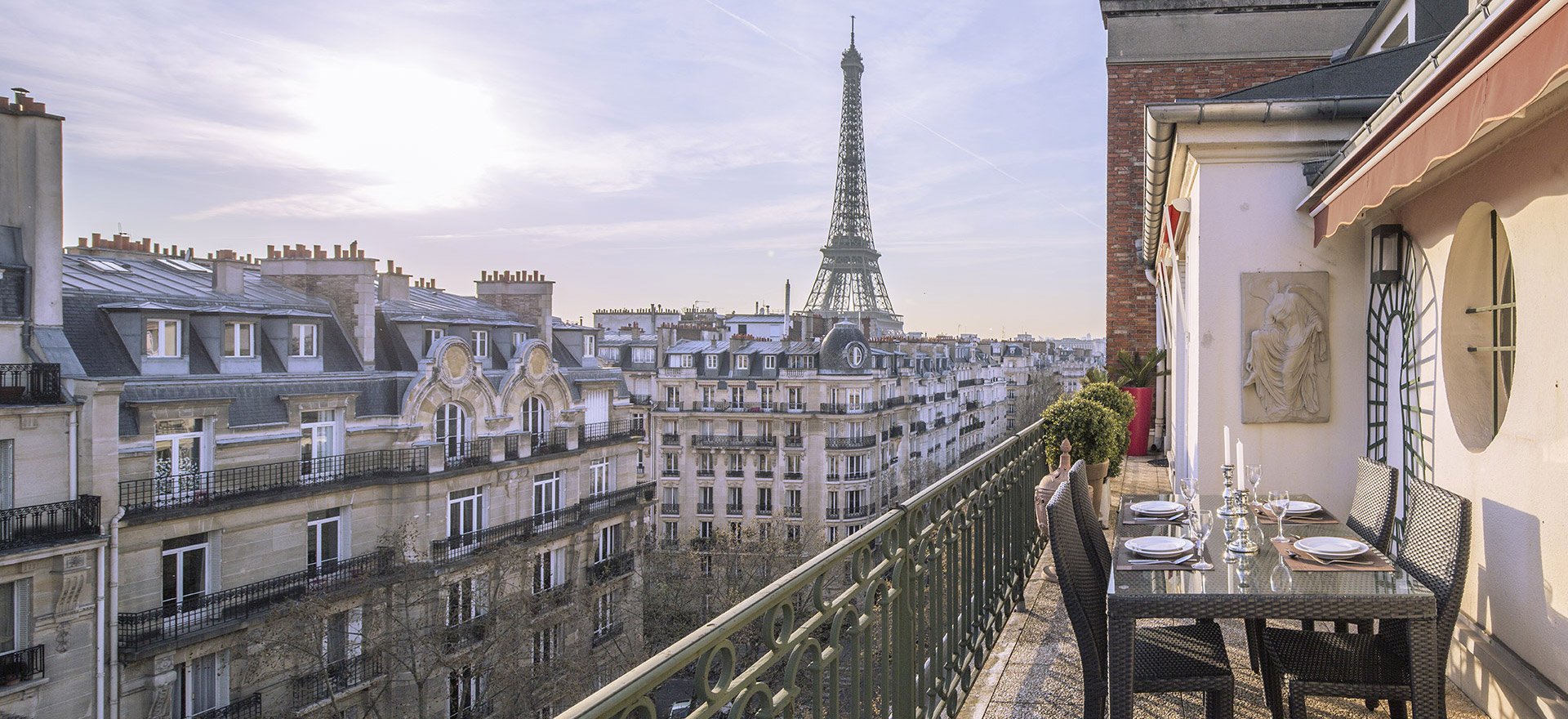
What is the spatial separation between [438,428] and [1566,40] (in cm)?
2331

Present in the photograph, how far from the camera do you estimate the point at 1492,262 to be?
408cm

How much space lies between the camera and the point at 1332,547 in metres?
3.47

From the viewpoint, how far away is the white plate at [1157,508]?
445cm

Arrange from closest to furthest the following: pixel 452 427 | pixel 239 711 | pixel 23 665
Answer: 1. pixel 23 665
2. pixel 239 711
3. pixel 452 427

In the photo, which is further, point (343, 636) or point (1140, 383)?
point (343, 636)

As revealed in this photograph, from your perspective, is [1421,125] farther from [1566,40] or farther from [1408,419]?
[1408,419]

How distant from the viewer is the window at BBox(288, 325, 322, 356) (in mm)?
19781

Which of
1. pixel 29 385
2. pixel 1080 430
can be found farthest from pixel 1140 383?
pixel 29 385

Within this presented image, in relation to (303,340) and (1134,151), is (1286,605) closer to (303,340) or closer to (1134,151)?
(1134,151)

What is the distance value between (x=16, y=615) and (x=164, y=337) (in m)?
5.57

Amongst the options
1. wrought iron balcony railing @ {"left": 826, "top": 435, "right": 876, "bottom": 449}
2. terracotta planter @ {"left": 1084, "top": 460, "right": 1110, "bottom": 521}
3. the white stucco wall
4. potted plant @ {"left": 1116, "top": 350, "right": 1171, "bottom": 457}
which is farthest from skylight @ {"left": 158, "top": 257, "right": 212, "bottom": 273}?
wrought iron balcony railing @ {"left": 826, "top": 435, "right": 876, "bottom": 449}

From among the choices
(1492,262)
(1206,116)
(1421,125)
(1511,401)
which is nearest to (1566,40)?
(1421,125)

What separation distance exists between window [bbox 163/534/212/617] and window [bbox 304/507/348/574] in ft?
6.89

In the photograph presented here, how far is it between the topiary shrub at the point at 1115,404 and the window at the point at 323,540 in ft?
57.0
